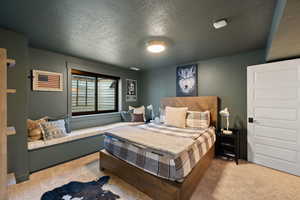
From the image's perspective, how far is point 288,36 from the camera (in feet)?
5.21

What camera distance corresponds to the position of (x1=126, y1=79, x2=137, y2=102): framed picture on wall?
4.54m

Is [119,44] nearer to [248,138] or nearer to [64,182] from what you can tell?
[64,182]

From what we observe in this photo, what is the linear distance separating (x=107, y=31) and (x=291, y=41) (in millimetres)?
2589

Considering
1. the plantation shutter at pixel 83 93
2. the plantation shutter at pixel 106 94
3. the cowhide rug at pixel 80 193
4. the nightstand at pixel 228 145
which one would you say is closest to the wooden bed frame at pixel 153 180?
the cowhide rug at pixel 80 193

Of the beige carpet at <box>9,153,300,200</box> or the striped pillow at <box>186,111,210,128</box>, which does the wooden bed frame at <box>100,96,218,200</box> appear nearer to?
the beige carpet at <box>9,153,300,200</box>

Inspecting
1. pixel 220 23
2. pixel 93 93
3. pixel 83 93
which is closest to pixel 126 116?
pixel 93 93

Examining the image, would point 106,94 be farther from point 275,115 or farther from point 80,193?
point 275,115

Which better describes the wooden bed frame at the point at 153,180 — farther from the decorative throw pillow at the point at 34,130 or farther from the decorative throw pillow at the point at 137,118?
the decorative throw pillow at the point at 137,118

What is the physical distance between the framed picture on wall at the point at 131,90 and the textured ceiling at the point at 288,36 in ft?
12.1

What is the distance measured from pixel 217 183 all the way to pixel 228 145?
106 centimetres

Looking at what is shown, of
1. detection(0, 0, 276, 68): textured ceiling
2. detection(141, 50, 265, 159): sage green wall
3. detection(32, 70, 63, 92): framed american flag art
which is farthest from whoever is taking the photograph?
detection(141, 50, 265, 159): sage green wall

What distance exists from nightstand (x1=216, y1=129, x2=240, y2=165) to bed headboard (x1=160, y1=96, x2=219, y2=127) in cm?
37

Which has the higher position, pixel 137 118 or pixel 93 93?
pixel 93 93

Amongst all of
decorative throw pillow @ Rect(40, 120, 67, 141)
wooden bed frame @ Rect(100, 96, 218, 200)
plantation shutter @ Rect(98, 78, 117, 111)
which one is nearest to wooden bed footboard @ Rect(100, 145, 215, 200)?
wooden bed frame @ Rect(100, 96, 218, 200)
